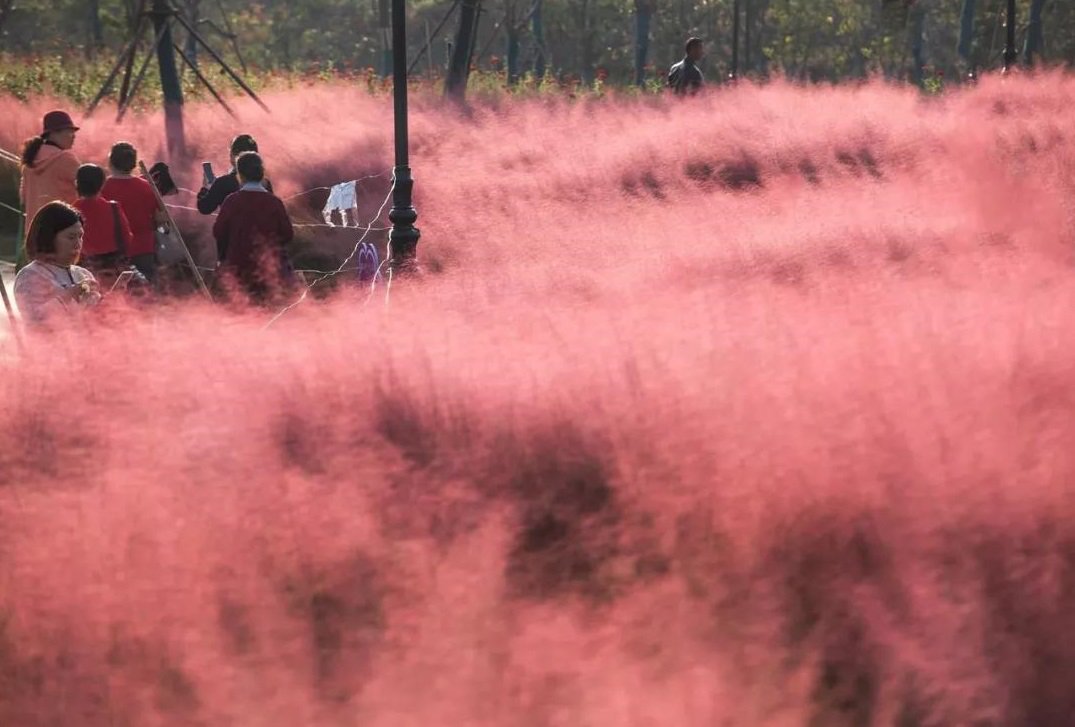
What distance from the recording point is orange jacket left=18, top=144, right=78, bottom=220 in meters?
8.93

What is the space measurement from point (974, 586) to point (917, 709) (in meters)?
0.54

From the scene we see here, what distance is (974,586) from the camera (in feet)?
13.6

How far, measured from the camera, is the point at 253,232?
27.6ft

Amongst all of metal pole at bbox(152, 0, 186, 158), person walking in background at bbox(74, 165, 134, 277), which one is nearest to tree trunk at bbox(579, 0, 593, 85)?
metal pole at bbox(152, 0, 186, 158)

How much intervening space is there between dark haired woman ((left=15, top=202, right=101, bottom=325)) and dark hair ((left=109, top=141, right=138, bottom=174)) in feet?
8.34

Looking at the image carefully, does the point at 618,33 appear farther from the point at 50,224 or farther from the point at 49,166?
the point at 50,224

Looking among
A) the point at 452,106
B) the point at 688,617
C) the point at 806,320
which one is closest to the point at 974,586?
the point at 688,617

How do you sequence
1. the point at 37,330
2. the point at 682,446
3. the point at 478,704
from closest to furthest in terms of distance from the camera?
the point at 478,704 < the point at 682,446 < the point at 37,330

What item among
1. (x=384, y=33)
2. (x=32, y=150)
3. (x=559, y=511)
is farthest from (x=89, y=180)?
(x=384, y=33)

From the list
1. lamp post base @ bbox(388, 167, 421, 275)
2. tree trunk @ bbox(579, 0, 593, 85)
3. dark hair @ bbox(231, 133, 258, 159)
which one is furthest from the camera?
tree trunk @ bbox(579, 0, 593, 85)

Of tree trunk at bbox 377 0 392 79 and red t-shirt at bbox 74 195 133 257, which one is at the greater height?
tree trunk at bbox 377 0 392 79

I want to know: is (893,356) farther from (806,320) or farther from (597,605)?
(597,605)

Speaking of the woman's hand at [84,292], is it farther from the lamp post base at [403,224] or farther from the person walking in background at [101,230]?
the lamp post base at [403,224]

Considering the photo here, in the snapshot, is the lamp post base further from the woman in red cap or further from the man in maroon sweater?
the woman in red cap
